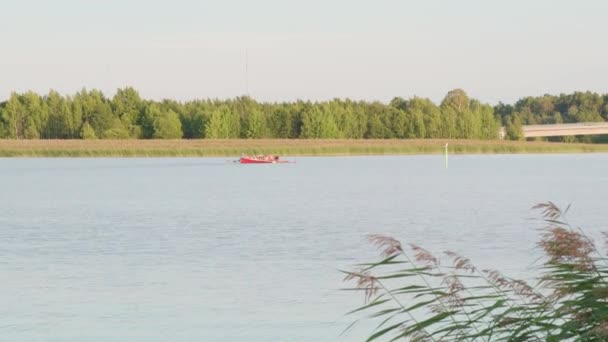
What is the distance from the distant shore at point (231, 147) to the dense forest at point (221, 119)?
450 cm

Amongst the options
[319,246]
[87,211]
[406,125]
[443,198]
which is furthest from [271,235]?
[406,125]

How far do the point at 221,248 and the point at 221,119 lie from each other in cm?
7942

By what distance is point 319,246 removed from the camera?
20.0m

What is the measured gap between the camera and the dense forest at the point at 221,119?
99312 millimetres

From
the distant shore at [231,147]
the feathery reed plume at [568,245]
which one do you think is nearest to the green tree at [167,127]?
the distant shore at [231,147]

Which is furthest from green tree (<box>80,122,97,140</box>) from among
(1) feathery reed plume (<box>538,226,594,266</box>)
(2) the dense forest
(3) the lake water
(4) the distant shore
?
(1) feathery reed plume (<box>538,226,594,266</box>)

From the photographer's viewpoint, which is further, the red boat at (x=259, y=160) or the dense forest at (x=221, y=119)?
the dense forest at (x=221, y=119)

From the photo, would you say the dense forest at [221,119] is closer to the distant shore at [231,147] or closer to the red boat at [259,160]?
the distant shore at [231,147]

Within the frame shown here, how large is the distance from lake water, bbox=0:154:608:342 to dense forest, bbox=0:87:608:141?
56071 mm

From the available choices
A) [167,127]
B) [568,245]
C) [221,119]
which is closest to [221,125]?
[221,119]

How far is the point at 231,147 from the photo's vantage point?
90.1 m

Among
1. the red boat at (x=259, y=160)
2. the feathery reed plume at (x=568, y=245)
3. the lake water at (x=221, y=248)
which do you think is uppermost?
the feathery reed plume at (x=568, y=245)

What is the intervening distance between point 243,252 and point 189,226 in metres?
6.24

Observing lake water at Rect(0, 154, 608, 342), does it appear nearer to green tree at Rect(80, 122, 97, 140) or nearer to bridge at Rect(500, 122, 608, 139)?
green tree at Rect(80, 122, 97, 140)
